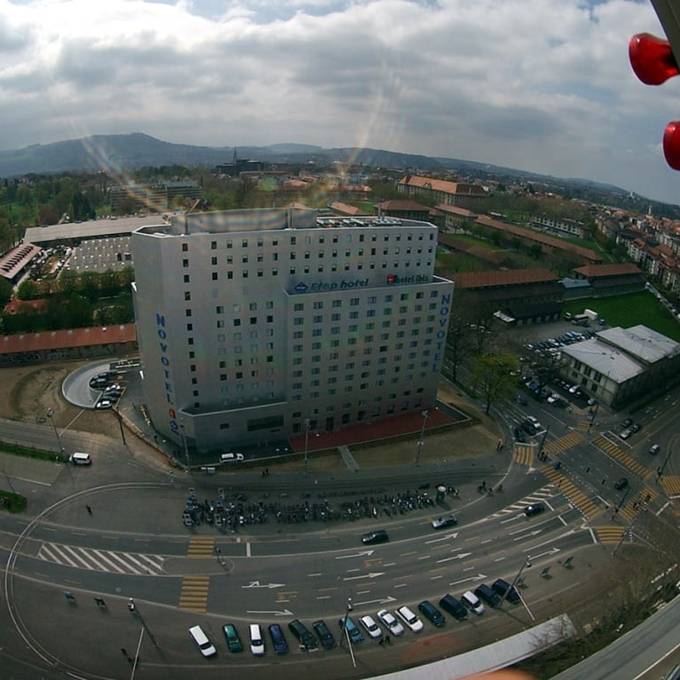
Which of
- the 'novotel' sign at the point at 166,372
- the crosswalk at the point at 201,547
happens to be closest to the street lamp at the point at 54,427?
the 'novotel' sign at the point at 166,372

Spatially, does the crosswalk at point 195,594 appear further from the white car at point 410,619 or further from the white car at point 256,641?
the white car at point 410,619

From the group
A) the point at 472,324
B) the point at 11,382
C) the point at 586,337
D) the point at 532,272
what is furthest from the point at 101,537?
the point at 532,272

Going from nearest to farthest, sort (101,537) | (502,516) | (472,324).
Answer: (101,537) → (502,516) → (472,324)

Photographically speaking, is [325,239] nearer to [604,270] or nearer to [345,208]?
[604,270]

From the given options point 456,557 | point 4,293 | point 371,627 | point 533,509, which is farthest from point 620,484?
point 4,293

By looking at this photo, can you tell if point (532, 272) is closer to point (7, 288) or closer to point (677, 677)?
point (677, 677)

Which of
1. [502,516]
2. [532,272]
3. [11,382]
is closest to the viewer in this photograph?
[502,516]
